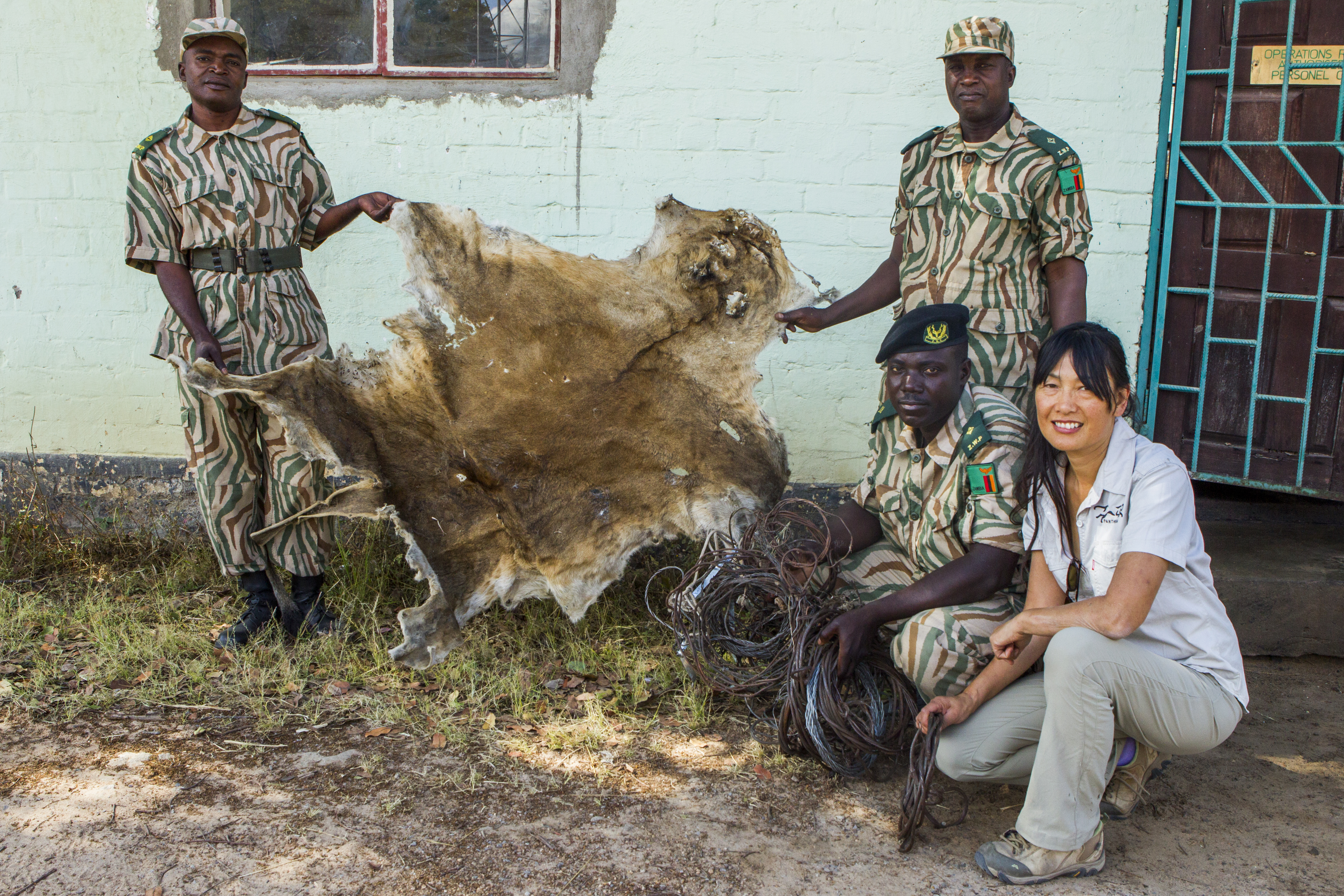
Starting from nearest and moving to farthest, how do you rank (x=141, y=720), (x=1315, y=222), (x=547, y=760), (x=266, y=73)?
1. (x=547, y=760)
2. (x=141, y=720)
3. (x=1315, y=222)
4. (x=266, y=73)

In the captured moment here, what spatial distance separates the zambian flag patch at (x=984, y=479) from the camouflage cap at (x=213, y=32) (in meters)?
2.50

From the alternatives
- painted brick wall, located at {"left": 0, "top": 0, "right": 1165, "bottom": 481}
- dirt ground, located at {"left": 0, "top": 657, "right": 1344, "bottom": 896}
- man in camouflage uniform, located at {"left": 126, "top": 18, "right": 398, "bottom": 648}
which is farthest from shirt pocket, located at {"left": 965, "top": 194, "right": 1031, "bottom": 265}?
man in camouflage uniform, located at {"left": 126, "top": 18, "right": 398, "bottom": 648}

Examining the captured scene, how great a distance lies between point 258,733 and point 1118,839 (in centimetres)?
229

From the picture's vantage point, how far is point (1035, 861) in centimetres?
226

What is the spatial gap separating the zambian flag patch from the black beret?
1.02ft

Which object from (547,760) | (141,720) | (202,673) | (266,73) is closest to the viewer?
(547,760)

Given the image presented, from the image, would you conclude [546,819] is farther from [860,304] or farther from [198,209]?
[198,209]

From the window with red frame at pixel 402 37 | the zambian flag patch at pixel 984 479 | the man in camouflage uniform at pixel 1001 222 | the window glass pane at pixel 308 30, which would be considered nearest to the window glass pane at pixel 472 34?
the window with red frame at pixel 402 37

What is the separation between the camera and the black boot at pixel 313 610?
141 inches

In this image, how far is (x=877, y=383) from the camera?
4309 millimetres

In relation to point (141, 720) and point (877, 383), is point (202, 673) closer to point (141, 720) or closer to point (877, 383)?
point (141, 720)

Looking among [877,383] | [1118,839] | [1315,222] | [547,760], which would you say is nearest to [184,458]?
[547,760]

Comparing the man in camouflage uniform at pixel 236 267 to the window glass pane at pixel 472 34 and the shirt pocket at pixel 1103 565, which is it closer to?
the window glass pane at pixel 472 34

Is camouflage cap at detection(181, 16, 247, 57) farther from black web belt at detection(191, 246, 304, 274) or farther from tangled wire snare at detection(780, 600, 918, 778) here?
tangled wire snare at detection(780, 600, 918, 778)
